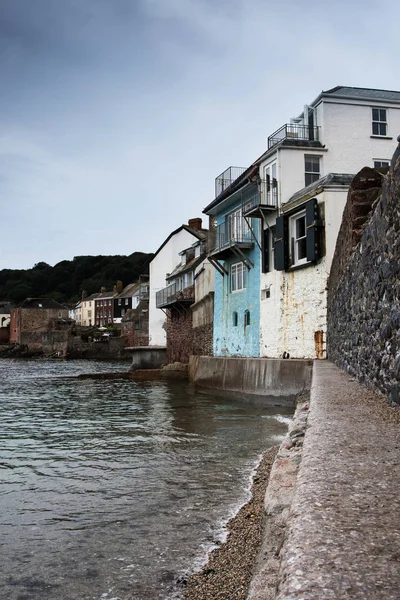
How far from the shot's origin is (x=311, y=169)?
69.9 ft

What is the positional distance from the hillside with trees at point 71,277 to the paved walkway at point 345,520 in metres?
149

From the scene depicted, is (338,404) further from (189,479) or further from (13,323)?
(13,323)

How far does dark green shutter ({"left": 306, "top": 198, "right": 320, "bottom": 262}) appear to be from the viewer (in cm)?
1802

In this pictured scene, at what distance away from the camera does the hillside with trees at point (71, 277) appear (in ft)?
524

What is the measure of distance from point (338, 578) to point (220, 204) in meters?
25.4

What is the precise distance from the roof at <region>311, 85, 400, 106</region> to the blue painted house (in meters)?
4.13

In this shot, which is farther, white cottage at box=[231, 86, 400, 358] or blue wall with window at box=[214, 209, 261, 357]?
blue wall with window at box=[214, 209, 261, 357]

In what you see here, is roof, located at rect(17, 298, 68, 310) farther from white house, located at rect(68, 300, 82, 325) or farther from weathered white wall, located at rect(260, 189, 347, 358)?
weathered white wall, located at rect(260, 189, 347, 358)

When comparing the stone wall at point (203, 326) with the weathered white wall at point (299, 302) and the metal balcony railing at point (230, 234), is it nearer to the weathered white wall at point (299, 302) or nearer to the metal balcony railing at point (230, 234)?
the metal balcony railing at point (230, 234)

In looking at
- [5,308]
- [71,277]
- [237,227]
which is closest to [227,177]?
[237,227]

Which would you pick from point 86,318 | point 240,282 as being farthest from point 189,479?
point 86,318

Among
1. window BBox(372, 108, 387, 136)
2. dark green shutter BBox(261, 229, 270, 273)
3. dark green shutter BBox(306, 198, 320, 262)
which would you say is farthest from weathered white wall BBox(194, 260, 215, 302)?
dark green shutter BBox(306, 198, 320, 262)

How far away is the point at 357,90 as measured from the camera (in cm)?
2314

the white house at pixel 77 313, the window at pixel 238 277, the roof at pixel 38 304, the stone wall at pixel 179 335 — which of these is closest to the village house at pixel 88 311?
the white house at pixel 77 313
